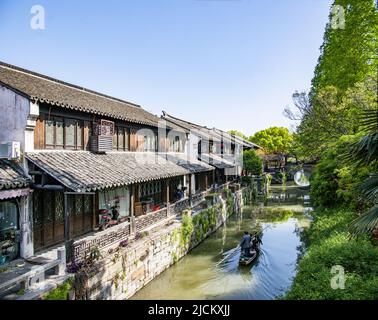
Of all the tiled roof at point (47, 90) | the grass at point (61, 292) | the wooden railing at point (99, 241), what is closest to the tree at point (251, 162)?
the tiled roof at point (47, 90)

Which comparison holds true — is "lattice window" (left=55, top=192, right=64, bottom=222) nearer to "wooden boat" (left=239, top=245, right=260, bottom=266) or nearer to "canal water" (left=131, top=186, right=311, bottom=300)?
"canal water" (left=131, top=186, right=311, bottom=300)

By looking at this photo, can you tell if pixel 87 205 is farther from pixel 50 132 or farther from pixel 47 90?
pixel 47 90

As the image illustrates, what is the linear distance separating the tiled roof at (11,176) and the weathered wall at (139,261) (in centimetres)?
361

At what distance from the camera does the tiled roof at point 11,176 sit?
30.2ft

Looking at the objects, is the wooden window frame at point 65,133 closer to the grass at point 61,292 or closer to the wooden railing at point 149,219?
the wooden railing at point 149,219

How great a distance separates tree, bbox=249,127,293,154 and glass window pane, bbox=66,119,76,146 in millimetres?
52322

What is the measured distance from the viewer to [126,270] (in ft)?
36.8

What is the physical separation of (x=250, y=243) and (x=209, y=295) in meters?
4.93

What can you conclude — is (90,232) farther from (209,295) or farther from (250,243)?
(250,243)

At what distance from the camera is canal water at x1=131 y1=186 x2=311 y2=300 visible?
40.0ft

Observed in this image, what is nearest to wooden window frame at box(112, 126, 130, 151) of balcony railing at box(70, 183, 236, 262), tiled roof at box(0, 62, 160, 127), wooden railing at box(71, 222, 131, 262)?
tiled roof at box(0, 62, 160, 127)

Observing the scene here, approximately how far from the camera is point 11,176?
9766 millimetres

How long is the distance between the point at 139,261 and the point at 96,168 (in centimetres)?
443

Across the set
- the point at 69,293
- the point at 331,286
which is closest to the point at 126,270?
the point at 69,293
